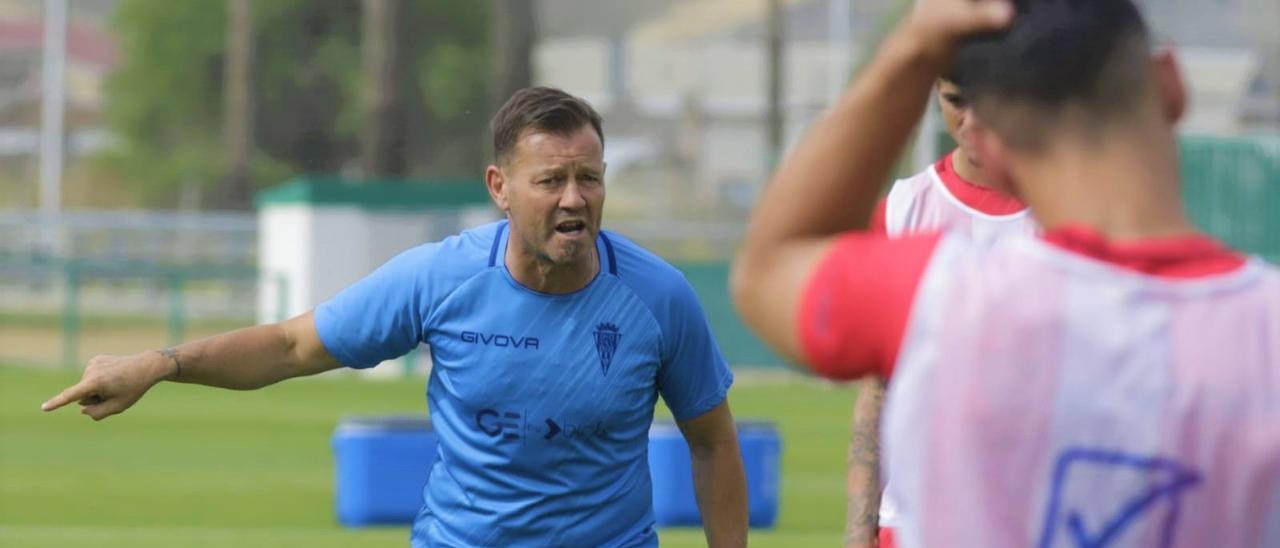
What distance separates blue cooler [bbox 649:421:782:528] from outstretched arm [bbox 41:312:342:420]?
666 cm

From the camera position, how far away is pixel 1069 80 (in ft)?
7.99

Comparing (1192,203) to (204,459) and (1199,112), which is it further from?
(1199,112)

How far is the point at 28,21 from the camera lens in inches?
4158

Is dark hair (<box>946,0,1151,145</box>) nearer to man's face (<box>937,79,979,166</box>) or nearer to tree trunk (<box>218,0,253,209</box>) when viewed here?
man's face (<box>937,79,979,166</box>)

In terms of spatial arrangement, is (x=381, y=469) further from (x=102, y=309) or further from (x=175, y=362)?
(x=102, y=309)

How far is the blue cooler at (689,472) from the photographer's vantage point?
12016 mm

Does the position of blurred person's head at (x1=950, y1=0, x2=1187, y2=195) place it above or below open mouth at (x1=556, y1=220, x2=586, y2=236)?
above

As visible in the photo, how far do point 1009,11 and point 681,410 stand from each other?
10.3 ft

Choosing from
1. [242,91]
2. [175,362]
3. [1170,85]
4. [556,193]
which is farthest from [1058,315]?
[242,91]

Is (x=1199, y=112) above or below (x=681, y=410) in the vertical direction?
below

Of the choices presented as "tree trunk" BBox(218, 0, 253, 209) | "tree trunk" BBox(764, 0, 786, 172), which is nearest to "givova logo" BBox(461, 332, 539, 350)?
"tree trunk" BBox(764, 0, 786, 172)

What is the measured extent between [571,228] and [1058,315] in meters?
3.09

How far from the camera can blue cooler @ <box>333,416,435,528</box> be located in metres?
12.2

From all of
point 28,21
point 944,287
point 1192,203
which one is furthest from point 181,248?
point 28,21
